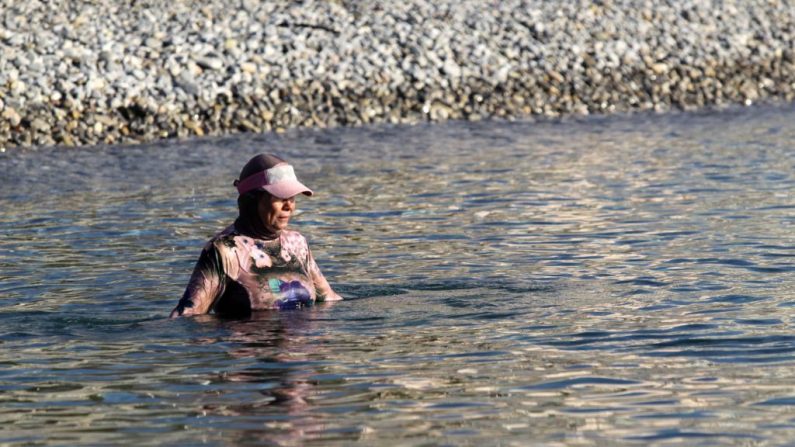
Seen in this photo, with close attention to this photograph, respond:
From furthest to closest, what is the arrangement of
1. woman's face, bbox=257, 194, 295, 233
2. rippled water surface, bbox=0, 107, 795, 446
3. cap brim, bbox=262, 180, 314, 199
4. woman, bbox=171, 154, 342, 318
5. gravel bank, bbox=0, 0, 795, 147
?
gravel bank, bbox=0, 0, 795, 147 → woman's face, bbox=257, 194, 295, 233 → woman, bbox=171, 154, 342, 318 → cap brim, bbox=262, 180, 314, 199 → rippled water surface, bbox=0, 107, 795, 446

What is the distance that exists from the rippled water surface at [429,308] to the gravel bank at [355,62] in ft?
8.31

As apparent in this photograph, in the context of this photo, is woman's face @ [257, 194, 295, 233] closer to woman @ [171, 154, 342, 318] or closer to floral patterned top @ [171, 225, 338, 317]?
woman @ [171, 154, 342, 318]

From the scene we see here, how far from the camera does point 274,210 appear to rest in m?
10.1

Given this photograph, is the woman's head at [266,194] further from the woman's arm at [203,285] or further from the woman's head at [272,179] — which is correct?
the woman's arm at [203,285]

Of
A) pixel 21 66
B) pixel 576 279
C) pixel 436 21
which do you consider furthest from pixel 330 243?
pixel 436 21

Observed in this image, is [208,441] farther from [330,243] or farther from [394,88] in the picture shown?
[394,88]

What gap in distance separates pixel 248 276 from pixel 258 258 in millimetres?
135

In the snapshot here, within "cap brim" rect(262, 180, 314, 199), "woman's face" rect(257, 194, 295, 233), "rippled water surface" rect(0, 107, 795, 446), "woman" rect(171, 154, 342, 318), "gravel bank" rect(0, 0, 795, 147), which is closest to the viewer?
"rippled water surface" rect(0, 107, 795, 446)

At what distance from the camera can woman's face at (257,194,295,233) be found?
998cm

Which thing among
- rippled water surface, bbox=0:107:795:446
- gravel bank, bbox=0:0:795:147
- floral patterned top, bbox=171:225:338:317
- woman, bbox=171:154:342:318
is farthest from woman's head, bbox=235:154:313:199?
gravel bank, bbox=0:0:795:147

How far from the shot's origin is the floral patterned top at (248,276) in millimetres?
9992

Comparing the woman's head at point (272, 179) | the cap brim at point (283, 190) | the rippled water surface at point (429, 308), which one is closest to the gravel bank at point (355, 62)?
the rippled water surface at point (429, 308)

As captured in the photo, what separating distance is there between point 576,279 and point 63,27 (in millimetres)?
15164

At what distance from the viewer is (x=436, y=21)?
28.1 meters
